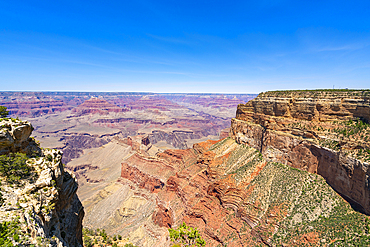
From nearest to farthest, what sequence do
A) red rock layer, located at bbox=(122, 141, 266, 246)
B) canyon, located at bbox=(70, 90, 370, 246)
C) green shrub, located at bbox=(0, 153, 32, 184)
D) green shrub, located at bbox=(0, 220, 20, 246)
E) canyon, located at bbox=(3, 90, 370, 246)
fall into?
green shrub, located at bbox=(0, 220, 20, 246) < green shrub, located at bbox=(0, 153, 32, 184) < canyon, located at bbox=(3, 90, 370, 246) < canyon, located at bbox=(70, 90, 370, 246) < red rock layer, located at bbox=(122, 141, 266, 246)

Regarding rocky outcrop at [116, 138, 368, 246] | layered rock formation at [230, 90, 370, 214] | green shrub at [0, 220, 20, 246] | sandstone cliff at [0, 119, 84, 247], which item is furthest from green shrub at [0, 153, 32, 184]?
layered rock formation at [230, 90, 370, 214]

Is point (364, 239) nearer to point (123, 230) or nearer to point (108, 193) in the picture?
point (123, 230)

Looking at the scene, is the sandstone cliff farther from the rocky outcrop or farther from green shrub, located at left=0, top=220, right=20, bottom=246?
the rocky outcrop

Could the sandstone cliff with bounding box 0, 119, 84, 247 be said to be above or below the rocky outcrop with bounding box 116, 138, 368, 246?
above

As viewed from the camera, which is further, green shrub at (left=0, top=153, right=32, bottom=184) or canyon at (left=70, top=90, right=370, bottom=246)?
canyon at (left=70, top=90, right=370, bottom=246)

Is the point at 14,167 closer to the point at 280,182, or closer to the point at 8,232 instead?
the point at 8,232

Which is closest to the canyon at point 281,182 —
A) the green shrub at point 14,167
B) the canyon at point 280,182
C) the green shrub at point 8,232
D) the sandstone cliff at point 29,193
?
the canyon at point 280,182
